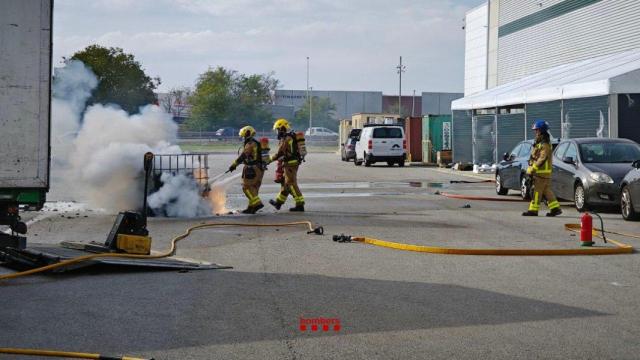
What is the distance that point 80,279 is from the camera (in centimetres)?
975

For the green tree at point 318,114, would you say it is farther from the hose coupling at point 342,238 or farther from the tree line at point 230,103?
the hose coupling at point 342,238

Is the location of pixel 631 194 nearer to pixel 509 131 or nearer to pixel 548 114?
pixel 548 114

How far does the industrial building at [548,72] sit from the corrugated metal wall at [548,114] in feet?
0.10

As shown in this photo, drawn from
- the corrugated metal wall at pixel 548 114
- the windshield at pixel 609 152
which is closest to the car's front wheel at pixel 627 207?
the windshield at pixel 609 152


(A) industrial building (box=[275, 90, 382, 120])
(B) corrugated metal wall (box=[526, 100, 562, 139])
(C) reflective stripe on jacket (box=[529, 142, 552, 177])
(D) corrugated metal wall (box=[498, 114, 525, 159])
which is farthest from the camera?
(A) industrial building (box=[275, 90, 382, 120])

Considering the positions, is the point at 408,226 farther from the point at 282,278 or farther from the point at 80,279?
the point at 80,279

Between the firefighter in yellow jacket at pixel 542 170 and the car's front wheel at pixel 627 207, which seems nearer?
the car's front wheel at pixel 627 207

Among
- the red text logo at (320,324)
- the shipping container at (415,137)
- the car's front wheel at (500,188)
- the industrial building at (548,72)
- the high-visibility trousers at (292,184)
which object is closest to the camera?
the red text logo at (320,324)

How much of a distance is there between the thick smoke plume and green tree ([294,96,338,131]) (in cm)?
11044

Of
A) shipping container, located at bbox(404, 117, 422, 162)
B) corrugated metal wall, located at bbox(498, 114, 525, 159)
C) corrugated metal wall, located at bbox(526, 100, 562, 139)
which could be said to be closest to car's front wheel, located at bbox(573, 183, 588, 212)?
corrugated metal wall, located at bbox(526, 100, 562, 139)

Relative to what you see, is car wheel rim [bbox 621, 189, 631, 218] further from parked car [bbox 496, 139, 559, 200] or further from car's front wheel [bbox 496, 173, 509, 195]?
car's front wheel [bbox 496, 173, 509, 195]

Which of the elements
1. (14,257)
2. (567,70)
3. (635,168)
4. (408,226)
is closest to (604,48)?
(567,70)

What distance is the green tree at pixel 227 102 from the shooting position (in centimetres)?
10206

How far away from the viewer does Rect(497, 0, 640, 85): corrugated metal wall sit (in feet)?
107
